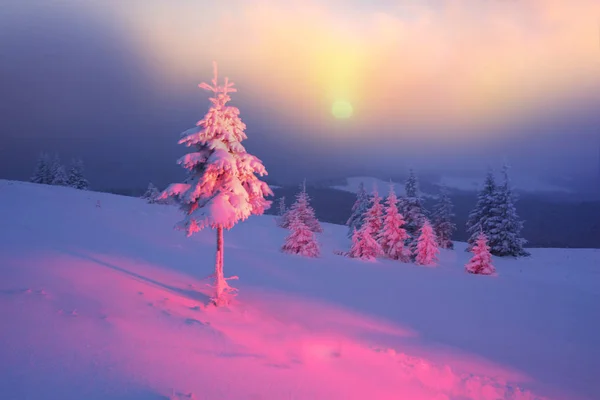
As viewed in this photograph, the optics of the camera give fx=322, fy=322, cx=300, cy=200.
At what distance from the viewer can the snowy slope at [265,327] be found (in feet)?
24.2

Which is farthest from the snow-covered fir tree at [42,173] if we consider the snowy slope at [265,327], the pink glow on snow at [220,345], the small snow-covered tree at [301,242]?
the pink glow on snow at [220,345]

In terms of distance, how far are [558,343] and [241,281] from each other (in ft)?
48.4

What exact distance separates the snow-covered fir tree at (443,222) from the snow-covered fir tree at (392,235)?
1181 cm

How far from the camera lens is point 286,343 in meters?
10.6

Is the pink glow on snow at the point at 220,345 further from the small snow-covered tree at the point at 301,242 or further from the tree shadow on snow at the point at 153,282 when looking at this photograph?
the small snow-covered tree at the point at 301,242

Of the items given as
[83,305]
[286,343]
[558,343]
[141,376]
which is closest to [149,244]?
[83,305]

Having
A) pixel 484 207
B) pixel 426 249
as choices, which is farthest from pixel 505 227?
pixel 426 249

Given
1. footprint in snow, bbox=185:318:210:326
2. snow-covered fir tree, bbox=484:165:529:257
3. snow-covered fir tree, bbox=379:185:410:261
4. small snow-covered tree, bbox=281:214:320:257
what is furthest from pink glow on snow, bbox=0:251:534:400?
snow-covered fir tree, bbox=484:165:529:257

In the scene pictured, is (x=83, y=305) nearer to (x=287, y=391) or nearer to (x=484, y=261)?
(x=287, y=391)

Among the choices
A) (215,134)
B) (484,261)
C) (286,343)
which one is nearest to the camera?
(286,343)

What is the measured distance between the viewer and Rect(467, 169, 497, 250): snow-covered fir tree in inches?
1419

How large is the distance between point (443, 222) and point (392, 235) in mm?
14313

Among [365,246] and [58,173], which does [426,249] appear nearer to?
[365,246]

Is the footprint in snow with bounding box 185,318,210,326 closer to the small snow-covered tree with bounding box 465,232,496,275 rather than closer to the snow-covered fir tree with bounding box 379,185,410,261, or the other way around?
the small snow-covered tree with bounding box 465,232,496,275
